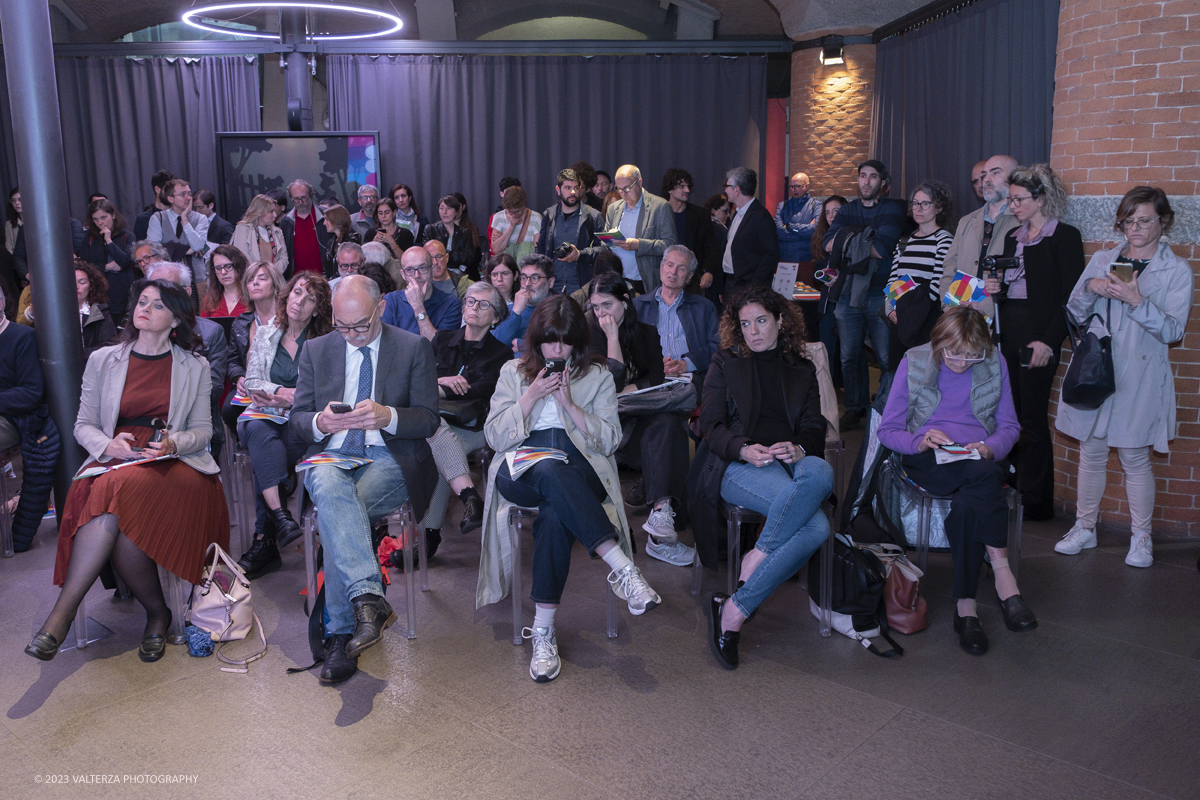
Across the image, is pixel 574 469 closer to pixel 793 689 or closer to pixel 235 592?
pixel 793 689

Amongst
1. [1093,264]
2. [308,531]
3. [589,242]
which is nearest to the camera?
[308,531]

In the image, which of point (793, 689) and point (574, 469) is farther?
point (574, 469)

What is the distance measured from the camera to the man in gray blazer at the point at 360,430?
3.17 metres

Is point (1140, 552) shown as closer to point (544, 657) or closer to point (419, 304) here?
point (544, 657)

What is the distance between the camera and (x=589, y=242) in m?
6.55

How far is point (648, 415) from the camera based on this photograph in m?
4.29

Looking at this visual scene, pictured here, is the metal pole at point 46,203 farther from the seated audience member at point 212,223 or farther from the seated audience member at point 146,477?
the seated audience member at point 212,223

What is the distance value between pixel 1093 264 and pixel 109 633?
14.1 feet

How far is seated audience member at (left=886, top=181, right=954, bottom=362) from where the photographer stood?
5.34 meters

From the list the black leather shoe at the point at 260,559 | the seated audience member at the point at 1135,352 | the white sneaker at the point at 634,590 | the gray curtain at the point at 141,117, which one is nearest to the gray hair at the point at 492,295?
the black leather shoe at the point at 260,559

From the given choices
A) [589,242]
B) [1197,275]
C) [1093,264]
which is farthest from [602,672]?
[589,242]

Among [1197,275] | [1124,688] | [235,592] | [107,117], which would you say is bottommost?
[1124,688]

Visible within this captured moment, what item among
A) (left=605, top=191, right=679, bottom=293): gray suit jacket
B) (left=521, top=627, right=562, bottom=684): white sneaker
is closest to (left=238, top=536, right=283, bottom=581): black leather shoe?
(left=521, top=627, right=562, bottom=684): white sneaker

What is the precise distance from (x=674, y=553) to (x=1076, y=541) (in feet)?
5.87
